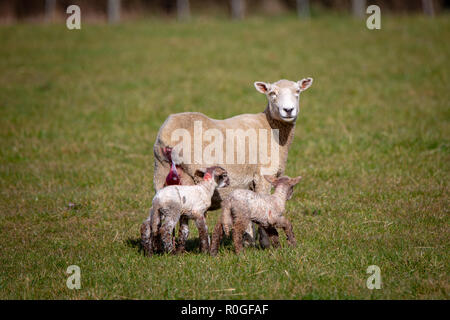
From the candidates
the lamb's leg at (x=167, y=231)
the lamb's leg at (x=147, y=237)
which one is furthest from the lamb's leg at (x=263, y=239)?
the lamb's leg at (x=147, y=237)

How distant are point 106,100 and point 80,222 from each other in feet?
25.6

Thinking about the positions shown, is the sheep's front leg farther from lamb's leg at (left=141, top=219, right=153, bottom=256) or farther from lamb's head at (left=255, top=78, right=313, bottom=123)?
lamb's head at (left=255, top=78, right=313, bottom=123)

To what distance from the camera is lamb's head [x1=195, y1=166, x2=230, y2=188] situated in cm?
702

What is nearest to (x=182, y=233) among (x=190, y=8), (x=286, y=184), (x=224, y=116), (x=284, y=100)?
(x=286, y=184)

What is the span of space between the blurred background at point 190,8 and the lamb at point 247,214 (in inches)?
741

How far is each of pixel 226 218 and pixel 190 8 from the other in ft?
68.1

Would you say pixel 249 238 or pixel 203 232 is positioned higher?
pixel 203 232

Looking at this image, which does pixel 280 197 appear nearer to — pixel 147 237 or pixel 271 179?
pixel 271 179

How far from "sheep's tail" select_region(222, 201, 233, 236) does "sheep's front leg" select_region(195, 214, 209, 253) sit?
24 cm

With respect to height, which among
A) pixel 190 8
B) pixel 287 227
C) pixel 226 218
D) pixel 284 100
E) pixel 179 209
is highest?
pixel 190 8

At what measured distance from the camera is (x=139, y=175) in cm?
1125

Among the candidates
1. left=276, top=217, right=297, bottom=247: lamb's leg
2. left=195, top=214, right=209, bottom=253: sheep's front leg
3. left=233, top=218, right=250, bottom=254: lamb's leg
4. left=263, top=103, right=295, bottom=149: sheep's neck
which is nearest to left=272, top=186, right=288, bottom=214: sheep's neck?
left=276, top=217, right=297, bottom=247: lamb's leg

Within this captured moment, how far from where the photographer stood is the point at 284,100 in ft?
25.0

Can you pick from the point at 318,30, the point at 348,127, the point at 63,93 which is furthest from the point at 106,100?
the point at 318,30
